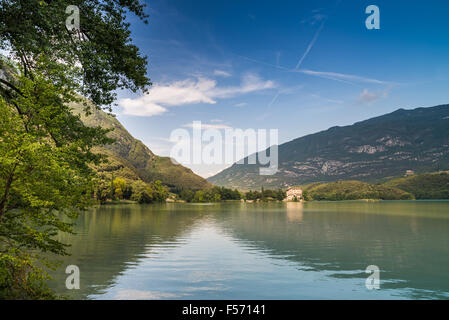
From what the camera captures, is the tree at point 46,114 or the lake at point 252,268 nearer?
the tree at point 46,114

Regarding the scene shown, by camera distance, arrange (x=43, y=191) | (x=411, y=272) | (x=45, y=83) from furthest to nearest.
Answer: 1. (x=411, y=272)
2. (x=45, y=83)
3. (x=43, y=191)

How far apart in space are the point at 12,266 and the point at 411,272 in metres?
24.3

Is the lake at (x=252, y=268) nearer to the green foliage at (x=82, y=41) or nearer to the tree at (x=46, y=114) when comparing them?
the tree at (x=46, y=114)

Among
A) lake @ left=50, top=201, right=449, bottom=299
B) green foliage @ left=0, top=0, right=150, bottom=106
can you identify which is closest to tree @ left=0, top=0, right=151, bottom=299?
green foliage @ left=0, top=0, right=150, bottom=106

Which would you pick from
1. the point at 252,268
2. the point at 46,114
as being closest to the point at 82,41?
the point at 46,114

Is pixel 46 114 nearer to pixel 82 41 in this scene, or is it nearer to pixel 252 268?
pixel 82 41

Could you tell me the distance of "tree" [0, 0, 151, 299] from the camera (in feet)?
32.9

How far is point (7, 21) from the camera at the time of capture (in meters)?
12.6

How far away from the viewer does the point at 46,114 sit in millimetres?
10852

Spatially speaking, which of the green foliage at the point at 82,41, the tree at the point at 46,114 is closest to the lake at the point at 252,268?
the tree at the point at 46,114

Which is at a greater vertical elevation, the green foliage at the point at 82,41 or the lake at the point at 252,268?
the green foliage at the point at 82,41

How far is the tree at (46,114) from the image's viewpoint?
395 inches
